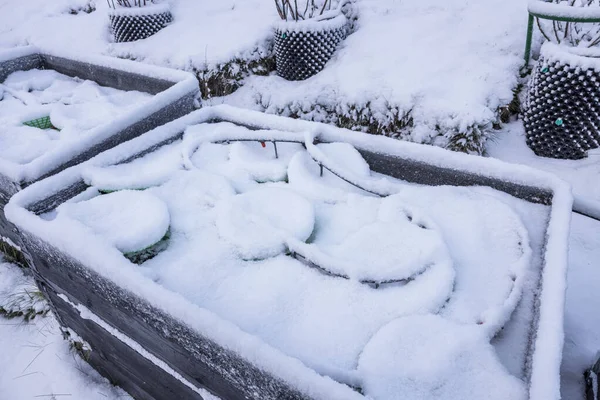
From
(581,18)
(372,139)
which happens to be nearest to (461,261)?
(372,139)

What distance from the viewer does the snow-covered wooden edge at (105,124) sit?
171 cm

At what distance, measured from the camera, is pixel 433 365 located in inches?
38.9

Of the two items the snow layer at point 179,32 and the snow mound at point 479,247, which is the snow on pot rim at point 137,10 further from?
the snow mound at point 479,247

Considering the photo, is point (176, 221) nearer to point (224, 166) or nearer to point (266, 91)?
point (224, 166)

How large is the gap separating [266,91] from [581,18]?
231 centimetres

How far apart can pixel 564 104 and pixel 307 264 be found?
2.20 m

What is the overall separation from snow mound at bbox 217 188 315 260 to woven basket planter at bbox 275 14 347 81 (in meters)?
→ 2.44

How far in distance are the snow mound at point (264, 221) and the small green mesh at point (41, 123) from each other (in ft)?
4.79

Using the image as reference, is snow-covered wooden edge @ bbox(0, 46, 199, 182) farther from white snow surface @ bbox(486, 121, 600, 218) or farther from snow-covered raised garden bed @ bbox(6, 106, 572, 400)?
white snow surface @ bbox(486, 121, 600, 218)

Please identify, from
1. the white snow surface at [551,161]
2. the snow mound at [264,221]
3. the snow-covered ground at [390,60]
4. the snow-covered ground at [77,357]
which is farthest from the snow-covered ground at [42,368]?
the white snow surface at [551,161]

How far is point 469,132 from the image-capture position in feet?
9.30

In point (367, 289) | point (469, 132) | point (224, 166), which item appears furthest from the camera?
point (469, 132)

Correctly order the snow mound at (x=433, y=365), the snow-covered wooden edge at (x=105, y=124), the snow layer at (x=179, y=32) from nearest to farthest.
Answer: the snow mound at (x=433, y=365) → the snow-covered wooden edge at (x=105, y=124) → the snow layer at (x=179, y=32)

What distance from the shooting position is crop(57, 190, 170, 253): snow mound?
1.37 meters
